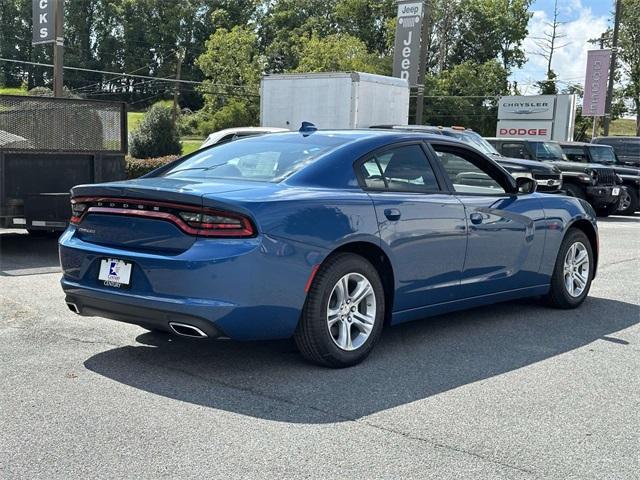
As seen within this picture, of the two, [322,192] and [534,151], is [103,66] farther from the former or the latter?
[322,192]

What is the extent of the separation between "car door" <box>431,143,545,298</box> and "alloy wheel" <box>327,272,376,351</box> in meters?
1.04

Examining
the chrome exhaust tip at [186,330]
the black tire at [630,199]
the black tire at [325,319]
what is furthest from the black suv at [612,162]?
the chrome exhaust tip at [186,330]

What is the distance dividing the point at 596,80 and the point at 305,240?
33126mm

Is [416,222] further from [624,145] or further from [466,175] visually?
[624,145]

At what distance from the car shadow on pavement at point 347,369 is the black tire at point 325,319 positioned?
97 mm

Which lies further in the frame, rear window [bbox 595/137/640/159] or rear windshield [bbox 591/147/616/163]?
rear window [bbox 595/137/640/159]

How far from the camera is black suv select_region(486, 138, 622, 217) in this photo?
56.1ft

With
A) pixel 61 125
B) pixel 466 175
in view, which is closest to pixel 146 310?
pixel 466 175

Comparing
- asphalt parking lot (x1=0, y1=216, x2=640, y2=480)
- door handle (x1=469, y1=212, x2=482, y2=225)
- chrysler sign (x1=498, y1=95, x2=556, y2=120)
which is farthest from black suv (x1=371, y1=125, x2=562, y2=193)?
chrysler sign (x1=498, y1=95, x2=556, y2=120)

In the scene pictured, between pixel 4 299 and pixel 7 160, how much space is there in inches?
117

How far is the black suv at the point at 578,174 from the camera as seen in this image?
1711 cm

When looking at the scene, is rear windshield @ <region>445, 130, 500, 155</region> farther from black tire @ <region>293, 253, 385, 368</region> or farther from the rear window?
black tire @ <region>293, 253, 385, 368</region>

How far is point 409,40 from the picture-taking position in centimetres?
2606

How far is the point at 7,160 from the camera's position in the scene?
9148 mm
